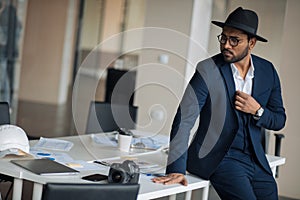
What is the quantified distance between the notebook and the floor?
4490 mm

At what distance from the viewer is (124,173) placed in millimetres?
2672

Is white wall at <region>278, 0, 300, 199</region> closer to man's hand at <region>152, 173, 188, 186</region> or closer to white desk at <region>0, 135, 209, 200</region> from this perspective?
white desk at <region>0, 135, 209, 200</region>

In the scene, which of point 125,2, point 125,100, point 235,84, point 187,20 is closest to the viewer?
point 235,84

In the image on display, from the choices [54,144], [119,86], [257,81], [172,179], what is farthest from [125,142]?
[119,86]

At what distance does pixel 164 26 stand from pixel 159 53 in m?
0.33

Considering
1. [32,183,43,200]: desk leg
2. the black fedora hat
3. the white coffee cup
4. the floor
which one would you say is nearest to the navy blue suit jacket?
the black fedora hat

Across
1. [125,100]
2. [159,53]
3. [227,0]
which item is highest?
[227,0]

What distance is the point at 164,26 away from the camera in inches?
279

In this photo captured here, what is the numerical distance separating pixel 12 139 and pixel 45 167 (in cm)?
28

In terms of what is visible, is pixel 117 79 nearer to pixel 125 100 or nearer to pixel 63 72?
pixel 125 100

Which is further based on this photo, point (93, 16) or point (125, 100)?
point (93, 16)

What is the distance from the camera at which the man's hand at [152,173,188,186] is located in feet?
9.35

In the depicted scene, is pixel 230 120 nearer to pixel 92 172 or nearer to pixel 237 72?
pixel 237 72

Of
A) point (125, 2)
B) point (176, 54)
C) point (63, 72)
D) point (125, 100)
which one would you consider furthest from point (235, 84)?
point (63, 72)
